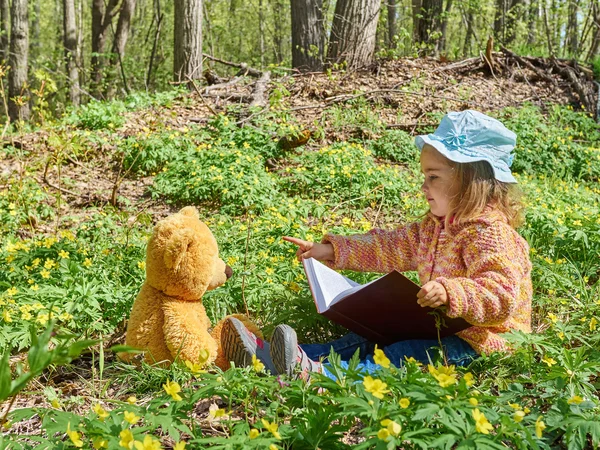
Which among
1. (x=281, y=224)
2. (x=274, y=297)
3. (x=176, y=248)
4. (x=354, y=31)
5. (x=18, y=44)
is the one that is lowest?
(x=274, y=297)

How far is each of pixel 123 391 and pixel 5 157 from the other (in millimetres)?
4378

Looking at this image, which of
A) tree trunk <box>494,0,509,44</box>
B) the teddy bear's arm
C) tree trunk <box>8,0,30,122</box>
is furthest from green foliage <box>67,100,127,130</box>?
tree trunk <box>494,0,509,44</box>

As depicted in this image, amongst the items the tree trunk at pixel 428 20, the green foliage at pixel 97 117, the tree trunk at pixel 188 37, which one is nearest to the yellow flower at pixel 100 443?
the green foliage at pixel 97 117

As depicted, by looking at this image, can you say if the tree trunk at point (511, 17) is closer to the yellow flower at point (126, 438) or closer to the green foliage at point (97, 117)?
the green foliage at point (97, 117)

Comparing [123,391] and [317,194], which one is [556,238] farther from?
[123,391]

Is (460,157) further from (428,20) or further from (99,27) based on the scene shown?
(99,27)

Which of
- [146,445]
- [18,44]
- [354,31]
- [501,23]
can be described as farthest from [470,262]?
[501,23]

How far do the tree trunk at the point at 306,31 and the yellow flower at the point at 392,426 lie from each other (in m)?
7.53

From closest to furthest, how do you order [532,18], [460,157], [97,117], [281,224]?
[460,157], [281,224], [97,117], [532,18]

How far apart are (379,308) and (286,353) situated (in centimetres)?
50

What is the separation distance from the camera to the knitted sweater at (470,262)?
85.1 inches

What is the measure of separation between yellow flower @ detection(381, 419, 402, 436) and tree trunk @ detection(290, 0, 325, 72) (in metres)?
7.53

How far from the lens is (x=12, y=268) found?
10.2ft

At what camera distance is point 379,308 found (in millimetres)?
2363
